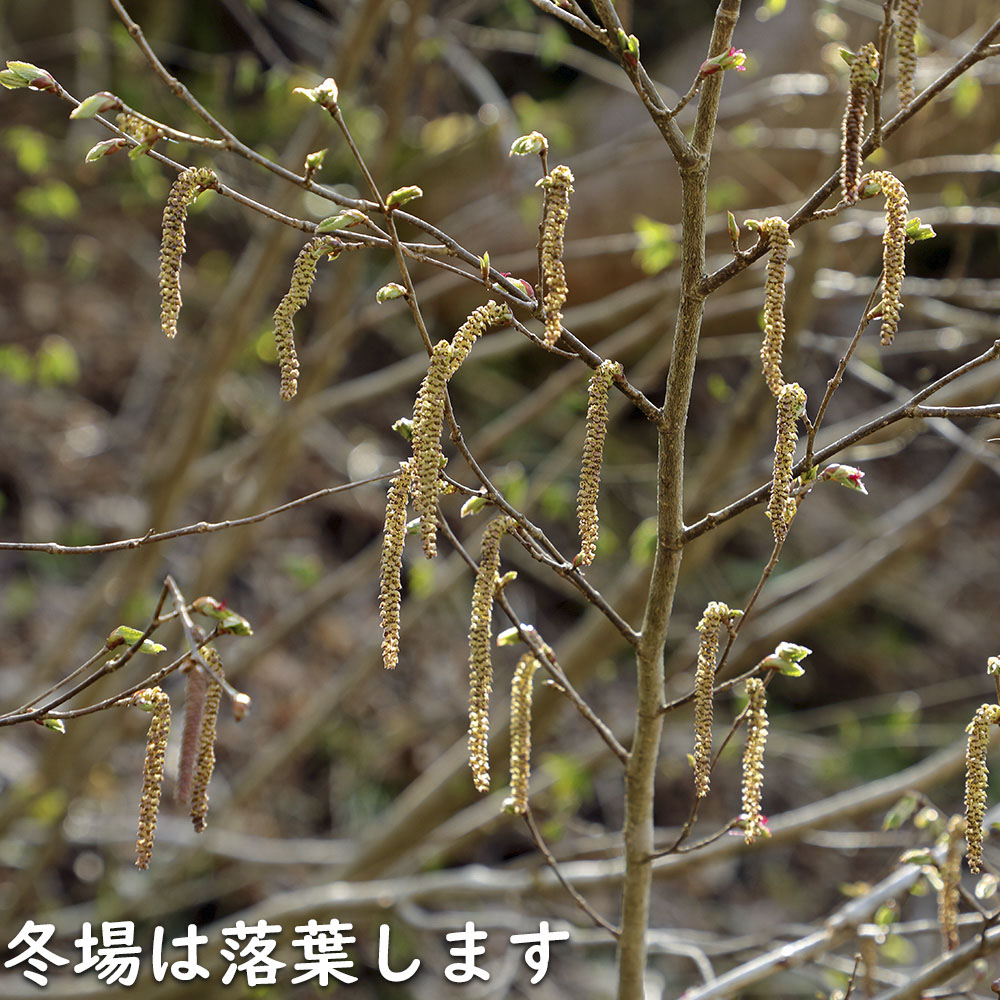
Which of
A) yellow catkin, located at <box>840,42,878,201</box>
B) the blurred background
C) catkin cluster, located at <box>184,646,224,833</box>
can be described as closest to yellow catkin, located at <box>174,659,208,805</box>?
catkin cluster, located at <box>184,646,224,833</box>

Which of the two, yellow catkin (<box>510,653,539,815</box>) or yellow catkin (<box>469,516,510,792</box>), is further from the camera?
yellow catkin (<box>510,653,539,815</box>)

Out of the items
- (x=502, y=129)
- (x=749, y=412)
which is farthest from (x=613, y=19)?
(x=502, y=129)

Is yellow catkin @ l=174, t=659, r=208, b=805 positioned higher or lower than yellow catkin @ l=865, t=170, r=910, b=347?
lower

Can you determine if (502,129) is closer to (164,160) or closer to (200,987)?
(164,160)

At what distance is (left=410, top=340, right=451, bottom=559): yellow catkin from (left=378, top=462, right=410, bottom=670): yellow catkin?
5cm

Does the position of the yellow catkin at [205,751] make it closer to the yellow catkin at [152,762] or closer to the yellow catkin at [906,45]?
the yellow catkin at [152,762]

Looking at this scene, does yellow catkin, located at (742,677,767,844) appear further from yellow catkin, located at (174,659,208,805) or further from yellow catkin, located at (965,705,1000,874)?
yellow catkin, located at (174,659,208,805)

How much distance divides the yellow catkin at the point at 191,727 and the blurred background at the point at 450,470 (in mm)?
1184

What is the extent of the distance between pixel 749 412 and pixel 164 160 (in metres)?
1.65

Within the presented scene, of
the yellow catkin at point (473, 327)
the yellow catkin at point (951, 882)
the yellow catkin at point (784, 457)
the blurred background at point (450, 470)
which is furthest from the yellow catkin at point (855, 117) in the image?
the blurred background at point (450, 470)

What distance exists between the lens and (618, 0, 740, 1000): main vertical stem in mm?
945

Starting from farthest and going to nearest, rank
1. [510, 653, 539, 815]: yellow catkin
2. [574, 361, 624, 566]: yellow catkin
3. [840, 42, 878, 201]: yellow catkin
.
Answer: [510, 653, 539, 815]: yellow catkin < [574, 361, 624, 566]: yellow catkin < [840, 42, 878, 201]: yellow catkin

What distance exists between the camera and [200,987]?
8.43 ft

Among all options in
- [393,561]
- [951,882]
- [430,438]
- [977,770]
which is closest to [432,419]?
[430,438]
